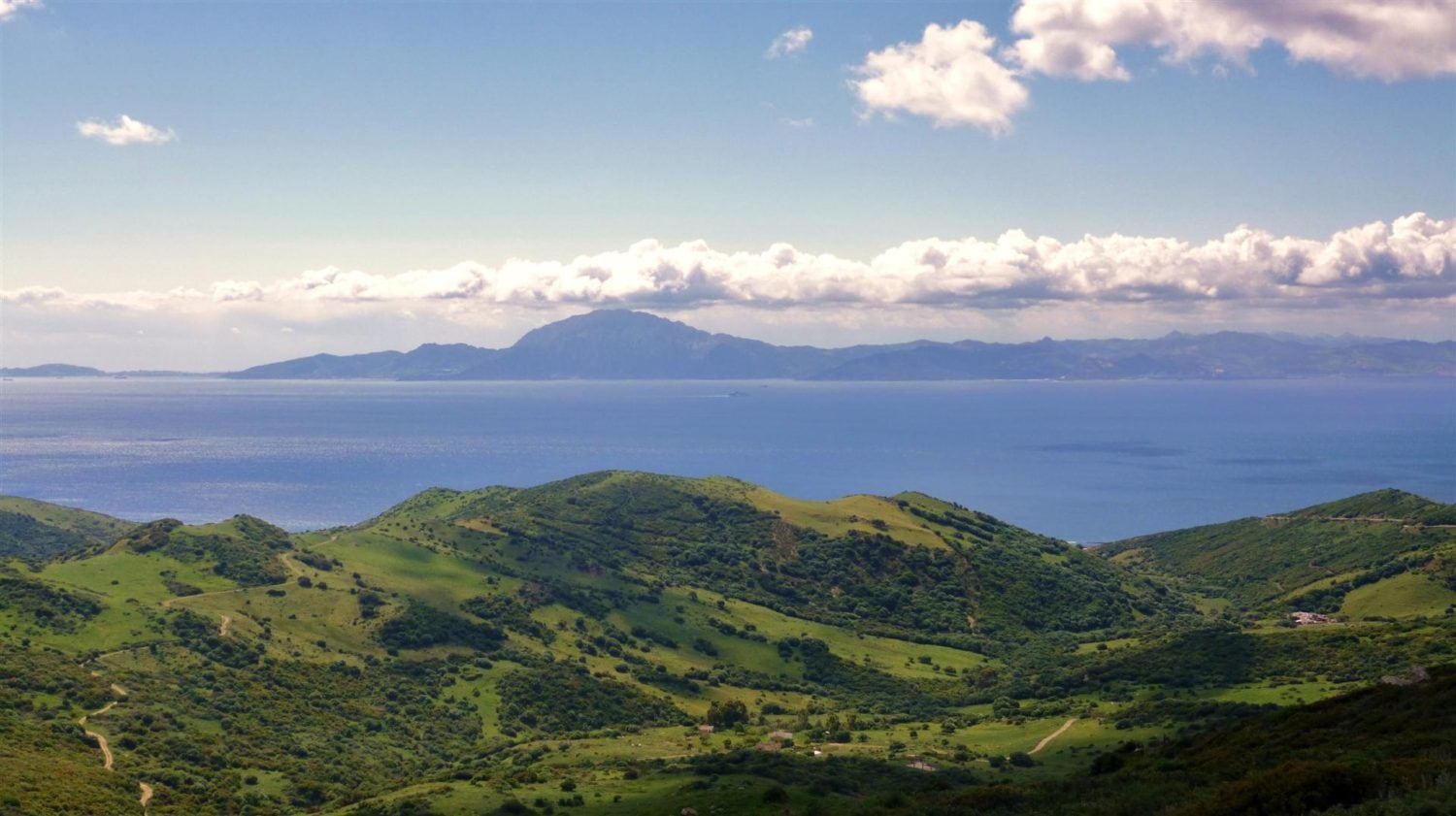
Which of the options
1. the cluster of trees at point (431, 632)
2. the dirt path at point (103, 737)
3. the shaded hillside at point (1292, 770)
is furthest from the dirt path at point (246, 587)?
the shaded hillside at point (1292, 770)

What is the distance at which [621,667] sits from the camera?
141 meters

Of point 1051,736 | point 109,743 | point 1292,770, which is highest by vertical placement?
point 1292,770

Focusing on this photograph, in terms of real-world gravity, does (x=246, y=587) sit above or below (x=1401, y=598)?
above

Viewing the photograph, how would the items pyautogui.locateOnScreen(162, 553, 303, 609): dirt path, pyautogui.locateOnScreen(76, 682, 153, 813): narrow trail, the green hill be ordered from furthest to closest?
the green hill → pyautogui.locateOnScreen(162, 553, 303, 609): dirt path → pyautogui.locateOnScreen(76, 682, 153, 813): narrow trail

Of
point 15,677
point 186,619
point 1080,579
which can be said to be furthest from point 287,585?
point 1080,579

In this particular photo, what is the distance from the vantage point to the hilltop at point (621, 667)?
75.8 meters

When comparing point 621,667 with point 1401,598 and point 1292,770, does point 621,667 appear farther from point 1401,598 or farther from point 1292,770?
point 1292,770

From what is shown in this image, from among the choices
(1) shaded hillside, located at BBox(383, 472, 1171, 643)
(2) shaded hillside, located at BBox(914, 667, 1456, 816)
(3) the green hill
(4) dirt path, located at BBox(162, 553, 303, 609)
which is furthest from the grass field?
(4) dirt path, located at BBox(162, 553, 303, 609)

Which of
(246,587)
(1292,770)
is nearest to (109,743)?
(246,587)

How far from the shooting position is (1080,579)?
187 metres

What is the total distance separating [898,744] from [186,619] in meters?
78.5

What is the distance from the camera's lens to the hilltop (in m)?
75.8

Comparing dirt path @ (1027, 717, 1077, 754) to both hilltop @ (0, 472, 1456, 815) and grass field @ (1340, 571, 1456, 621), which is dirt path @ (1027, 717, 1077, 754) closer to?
hilltop @ (0, 472, 1456, 815)

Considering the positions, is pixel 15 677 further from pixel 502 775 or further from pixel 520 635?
pixel 520 635
